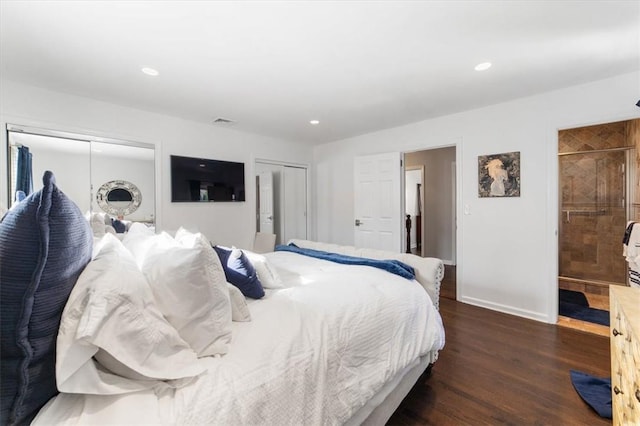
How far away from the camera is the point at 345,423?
4.10 feet

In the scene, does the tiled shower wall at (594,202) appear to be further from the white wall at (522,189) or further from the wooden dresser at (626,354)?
the wooden dresser at (626,354)

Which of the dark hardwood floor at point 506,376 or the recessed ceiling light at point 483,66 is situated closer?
the dark hardwood floor at point 506,376

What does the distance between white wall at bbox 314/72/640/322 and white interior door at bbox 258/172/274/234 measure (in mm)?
2444

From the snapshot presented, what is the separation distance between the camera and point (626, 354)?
116 cm

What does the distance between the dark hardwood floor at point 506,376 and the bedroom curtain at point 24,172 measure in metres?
3.63

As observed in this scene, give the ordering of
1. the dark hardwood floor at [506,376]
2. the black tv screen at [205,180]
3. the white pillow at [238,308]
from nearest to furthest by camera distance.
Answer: the white pillow at [238,308] → the dark hardwood floor at [506,376] → the black tv screen at [205,180]

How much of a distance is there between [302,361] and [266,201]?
416 cm

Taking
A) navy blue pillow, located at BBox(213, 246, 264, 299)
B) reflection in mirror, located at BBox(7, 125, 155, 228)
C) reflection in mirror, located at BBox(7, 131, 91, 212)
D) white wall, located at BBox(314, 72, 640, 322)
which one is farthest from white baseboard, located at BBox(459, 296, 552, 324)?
reflection in mirror, located at BBox(7, 131, 91, 212)

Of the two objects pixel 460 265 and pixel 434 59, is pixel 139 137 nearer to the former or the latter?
pixel 434 59

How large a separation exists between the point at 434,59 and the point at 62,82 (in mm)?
3302

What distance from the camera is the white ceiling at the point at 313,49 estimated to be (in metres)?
1.71

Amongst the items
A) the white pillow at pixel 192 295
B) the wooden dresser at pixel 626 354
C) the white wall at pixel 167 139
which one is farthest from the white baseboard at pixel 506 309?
the white pillow at pixel 192 295

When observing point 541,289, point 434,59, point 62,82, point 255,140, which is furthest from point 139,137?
point 541,289

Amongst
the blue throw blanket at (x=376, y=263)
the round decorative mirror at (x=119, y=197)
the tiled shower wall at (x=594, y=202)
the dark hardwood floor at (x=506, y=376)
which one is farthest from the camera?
the tiled shower wall at (x=594, y=202)
